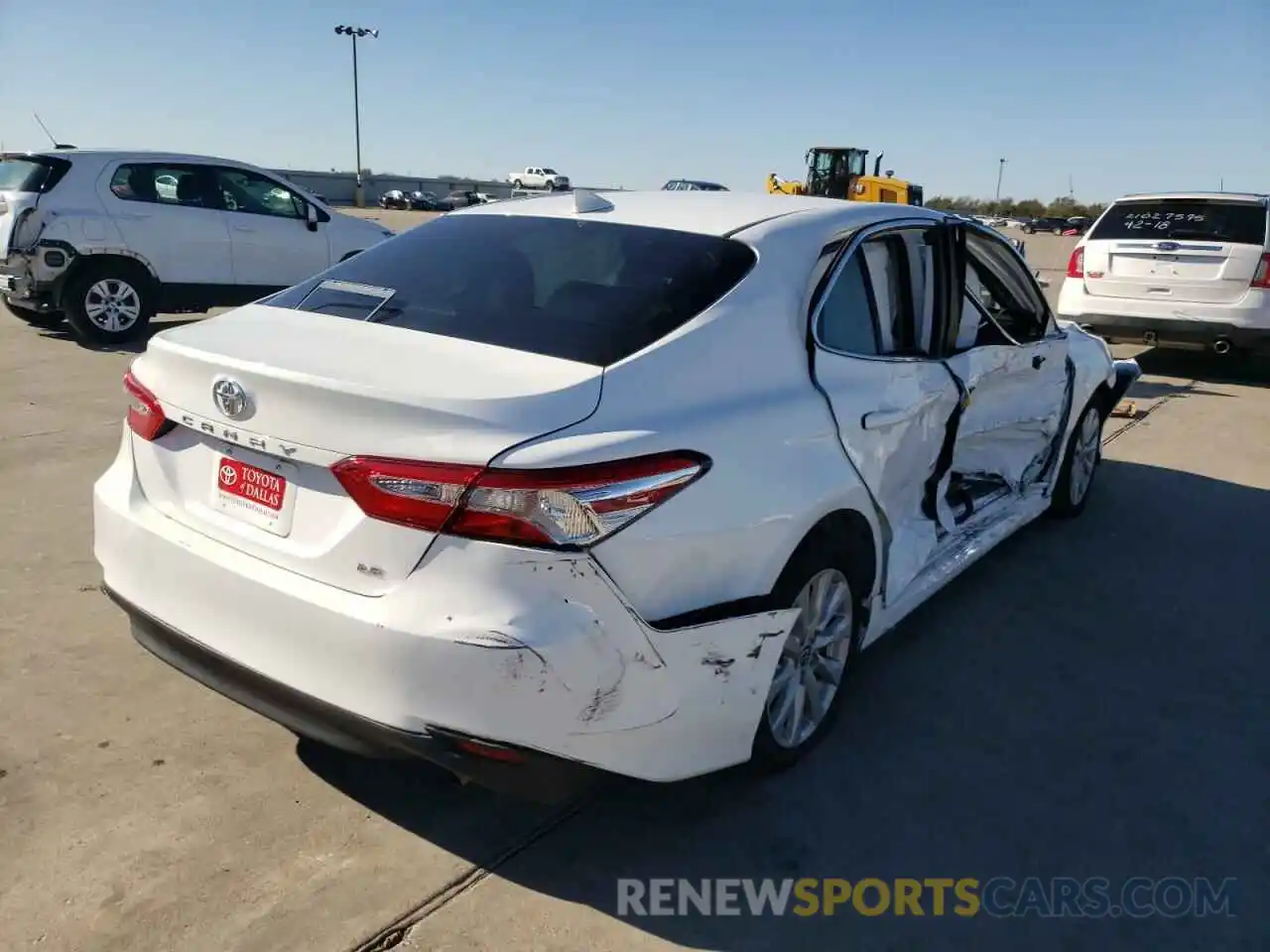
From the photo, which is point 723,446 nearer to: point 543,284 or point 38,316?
point 543,284

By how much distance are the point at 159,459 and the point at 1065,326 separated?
15.4 feet

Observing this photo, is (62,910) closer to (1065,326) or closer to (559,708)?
(559,708)

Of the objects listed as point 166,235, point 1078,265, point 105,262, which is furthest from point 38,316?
point 1078,265

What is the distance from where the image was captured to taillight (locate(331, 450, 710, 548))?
7.23 ft

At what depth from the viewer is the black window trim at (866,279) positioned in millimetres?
3119

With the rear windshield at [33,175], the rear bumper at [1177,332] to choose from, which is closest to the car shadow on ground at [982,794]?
the rear bumper at [1177,332]

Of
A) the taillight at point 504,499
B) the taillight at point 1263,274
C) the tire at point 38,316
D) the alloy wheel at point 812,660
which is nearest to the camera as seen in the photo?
the taillight at point 504,499

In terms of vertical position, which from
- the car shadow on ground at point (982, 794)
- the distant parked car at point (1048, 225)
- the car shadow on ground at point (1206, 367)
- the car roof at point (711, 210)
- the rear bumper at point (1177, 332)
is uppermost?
the car roof at point (711, 210)

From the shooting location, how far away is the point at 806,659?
10.1ft

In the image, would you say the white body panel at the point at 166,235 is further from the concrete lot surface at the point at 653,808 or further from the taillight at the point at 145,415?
the taillight at the point at 145,415

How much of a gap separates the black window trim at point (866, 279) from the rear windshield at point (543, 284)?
0.92 feet

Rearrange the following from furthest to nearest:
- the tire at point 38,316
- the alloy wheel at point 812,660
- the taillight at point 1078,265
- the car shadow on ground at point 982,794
A: 1. the taillight at point 1078,265
2. the tire at point 38,316
3. the alloy wheel at point 812,660
4. the car shadow on ground at point 982,794

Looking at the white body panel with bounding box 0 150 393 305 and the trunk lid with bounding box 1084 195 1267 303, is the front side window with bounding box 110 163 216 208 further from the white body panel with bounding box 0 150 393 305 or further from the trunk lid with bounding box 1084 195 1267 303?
the trunk lid with bounding box 1084 195 1267 303

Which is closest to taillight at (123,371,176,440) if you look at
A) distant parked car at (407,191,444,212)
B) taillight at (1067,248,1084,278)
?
taillight at (1067,248,1084,278)
